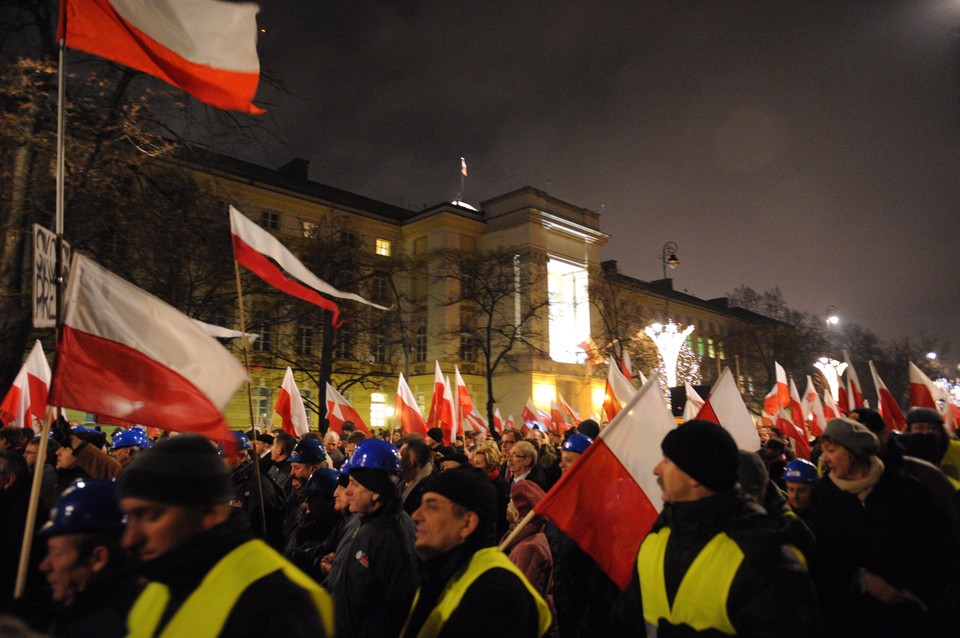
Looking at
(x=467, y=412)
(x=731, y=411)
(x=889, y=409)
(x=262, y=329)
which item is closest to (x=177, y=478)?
(x=731, y=411)

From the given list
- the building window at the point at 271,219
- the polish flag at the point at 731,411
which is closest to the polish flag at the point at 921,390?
the polish flag at the point at 731,411

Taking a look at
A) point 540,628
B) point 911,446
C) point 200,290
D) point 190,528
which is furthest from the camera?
point 200,290

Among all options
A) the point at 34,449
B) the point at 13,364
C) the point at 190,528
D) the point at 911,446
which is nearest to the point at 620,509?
the point at 190,528

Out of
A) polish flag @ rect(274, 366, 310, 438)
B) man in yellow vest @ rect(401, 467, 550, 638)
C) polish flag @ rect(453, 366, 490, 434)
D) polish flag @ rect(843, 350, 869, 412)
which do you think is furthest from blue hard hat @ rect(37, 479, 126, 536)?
polish flag @ rect(843, 350, 869, 412)

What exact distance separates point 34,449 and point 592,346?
109ft

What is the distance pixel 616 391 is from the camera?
10688mm

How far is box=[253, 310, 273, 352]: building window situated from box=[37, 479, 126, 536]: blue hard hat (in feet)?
72.2

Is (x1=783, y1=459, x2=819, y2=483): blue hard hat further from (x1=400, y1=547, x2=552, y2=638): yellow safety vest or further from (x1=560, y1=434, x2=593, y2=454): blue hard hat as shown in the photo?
(x1=400, y1=547, x2=552, y2=638): yellow safety vest

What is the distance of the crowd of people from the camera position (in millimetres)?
1836

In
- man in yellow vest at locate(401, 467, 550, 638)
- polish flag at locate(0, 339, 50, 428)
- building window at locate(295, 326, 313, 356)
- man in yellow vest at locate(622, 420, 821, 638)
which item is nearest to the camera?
man in yellow vest at locate(622, 420, 821, 638)

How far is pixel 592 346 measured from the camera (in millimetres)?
37375

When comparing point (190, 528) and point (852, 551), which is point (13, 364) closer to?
point (190, 528)

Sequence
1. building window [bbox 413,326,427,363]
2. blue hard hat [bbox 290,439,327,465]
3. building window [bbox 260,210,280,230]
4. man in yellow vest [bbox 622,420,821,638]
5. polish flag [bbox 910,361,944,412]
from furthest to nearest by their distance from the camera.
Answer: building window [bbox 413,326,427,363]
building window [bbox 260,210,280,230]
polish flag [bbox 910,361,944,412]
blue hard hat [bbox 290,439,327,465]
man in yellow vest [bbox 622,420,821,638]

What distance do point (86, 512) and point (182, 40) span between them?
12.7 feet
